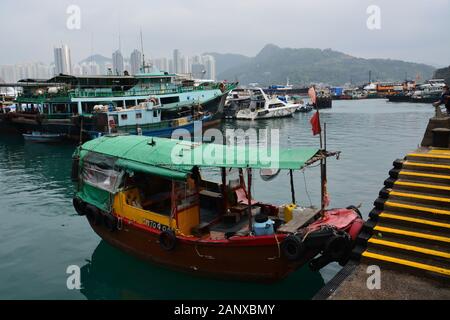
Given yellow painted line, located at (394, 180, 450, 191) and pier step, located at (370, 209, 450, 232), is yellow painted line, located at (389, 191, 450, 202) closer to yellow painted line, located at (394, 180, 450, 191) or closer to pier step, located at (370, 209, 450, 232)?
yellow painted line, located at (394, 180, 450, 191)

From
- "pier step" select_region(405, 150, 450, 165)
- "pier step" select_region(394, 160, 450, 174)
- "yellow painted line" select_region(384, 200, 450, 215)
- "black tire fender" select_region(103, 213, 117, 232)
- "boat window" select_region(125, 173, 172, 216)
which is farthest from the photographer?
"boat window" select_region(125, 173, 172, 216)

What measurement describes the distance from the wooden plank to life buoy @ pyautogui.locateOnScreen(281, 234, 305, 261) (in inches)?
18.0

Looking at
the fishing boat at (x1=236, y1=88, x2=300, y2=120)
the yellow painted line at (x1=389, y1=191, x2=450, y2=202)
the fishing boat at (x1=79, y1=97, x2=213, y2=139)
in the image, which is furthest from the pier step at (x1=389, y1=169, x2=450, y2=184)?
the fishing boat at (x1=236, y1=88, x2=300, y2=120)

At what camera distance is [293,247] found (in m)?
8.32

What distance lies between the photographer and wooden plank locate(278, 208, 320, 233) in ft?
29.4

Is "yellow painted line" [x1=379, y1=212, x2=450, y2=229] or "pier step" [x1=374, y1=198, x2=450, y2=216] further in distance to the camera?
"pier step" [x1=374, y1=198, x2=450, y2=216]

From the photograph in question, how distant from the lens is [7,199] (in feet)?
61.0

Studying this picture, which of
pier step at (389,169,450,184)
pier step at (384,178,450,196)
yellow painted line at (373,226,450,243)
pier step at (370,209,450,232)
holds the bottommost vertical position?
yellow painted line at (373,226,450,243)

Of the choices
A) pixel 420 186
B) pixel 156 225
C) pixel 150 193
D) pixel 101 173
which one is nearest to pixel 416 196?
pixel 420 186

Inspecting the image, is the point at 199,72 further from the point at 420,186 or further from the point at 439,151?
the point at 420,186

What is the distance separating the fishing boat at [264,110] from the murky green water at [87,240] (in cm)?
2504

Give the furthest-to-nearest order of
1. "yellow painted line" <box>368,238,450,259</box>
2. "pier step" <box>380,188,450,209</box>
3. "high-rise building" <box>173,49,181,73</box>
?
"high-rise building" <box>173,49,181,73</box> → "pier step" <box>380,188,450,209</box> → "yellow painted line" <box>368,238,450,259</box>

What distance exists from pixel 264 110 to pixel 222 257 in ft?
154
